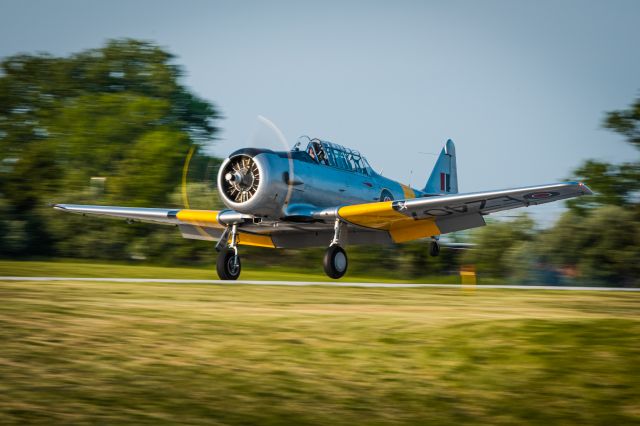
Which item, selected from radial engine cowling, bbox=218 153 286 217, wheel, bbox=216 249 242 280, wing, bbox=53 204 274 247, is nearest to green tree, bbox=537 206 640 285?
wing, bbox=53 204 274 247

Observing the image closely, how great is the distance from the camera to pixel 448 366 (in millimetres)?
8195

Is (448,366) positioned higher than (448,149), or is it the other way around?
(448,149)

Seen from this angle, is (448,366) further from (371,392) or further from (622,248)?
(622,248)

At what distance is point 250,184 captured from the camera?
1756 centimetres

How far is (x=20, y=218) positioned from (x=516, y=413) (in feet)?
105

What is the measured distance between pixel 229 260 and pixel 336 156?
11.5 ft

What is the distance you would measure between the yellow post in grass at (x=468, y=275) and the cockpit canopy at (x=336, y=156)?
4.26 metres

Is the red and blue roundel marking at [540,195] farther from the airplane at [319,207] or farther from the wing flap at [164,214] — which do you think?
the wing flap at [164,214]

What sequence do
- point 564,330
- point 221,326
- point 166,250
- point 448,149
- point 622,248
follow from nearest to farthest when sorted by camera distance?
point 564,330 < point 221,326 < point 448,149 < point 622,248 < point 166,250

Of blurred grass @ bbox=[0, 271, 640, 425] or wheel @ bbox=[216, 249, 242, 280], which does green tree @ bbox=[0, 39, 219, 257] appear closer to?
wheel @ bbox=[216, 249, 242, 280]

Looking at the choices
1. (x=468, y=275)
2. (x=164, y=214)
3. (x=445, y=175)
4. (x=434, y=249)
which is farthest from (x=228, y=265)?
(x=468, y=275)

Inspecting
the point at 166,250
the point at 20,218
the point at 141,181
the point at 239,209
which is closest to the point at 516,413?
the point at 239,209

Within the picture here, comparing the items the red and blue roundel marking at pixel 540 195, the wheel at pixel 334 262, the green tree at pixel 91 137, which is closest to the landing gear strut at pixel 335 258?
the wheel at pixel 334 262

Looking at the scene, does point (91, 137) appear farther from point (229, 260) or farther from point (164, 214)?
point (229, 260)
